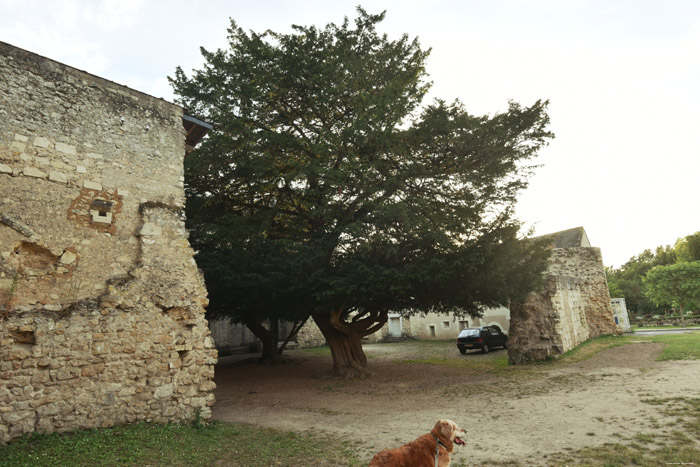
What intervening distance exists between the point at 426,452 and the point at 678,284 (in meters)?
35.7

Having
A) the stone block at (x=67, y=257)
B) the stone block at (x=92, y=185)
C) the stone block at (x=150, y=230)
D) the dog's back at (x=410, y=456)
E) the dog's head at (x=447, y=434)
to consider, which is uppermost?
the stone block at (x=92, y=185)

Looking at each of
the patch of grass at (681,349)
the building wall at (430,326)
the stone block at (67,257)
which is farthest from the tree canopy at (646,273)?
the stone block at (67,257)

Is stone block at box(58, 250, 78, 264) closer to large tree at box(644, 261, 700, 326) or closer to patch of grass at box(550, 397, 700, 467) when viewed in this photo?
patch of grass at box(550, 397, 700, 467)

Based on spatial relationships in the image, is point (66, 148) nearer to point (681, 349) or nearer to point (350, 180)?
point (350, 180)

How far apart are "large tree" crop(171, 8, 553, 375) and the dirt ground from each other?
2.33 m

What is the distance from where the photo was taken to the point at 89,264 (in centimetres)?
619

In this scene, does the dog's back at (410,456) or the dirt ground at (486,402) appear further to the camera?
the dirt ground at (486,402)

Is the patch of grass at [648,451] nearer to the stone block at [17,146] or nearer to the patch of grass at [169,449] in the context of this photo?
the patch of grass at [169,449]

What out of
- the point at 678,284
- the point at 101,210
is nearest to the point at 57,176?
the point at 101,210

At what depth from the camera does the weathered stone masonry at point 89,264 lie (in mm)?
5465

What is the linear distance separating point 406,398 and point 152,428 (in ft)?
18.2

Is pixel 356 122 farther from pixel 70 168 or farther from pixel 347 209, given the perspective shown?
pixel 70 168

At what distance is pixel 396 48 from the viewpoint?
460 inches

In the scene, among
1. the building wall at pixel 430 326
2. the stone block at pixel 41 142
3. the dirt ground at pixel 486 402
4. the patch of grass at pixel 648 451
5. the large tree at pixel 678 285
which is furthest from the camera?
the large tree at pixel 678 285
